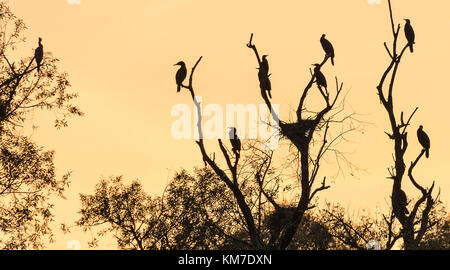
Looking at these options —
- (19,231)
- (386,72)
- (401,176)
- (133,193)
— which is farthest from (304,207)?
(133,193)

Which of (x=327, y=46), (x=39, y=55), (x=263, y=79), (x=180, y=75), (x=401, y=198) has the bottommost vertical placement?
(x=401, y=198)

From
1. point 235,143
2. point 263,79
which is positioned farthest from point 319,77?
point 235,143

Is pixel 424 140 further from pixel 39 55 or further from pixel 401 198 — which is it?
pixel 39 55

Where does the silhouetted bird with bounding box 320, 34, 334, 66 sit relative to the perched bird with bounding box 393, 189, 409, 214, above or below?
→ above

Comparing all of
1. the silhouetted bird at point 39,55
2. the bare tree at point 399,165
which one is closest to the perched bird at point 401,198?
the bare tree at point 399,165

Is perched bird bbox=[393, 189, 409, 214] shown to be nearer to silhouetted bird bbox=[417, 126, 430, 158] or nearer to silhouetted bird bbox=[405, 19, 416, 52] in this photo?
silhouetted bird bbox=[417, 126, 430, 158]

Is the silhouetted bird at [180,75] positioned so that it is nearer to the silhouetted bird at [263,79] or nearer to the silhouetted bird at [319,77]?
the silhouetted bird at [263,79]

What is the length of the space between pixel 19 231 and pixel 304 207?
10130 millimetres

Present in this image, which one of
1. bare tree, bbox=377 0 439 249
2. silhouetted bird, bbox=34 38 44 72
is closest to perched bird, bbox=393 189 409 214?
bare tree, bbox=377 0 439 249

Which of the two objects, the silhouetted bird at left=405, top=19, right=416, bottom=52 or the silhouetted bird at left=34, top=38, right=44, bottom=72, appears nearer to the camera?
the silhouetted bird at left=405, top=19, right=416, bottom=52

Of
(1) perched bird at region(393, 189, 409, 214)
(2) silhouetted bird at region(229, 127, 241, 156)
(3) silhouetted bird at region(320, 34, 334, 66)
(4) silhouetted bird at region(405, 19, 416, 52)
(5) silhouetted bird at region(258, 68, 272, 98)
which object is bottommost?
(1) perched bird at region(393, 189, 409, 214)

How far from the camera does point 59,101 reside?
83.4 feet
